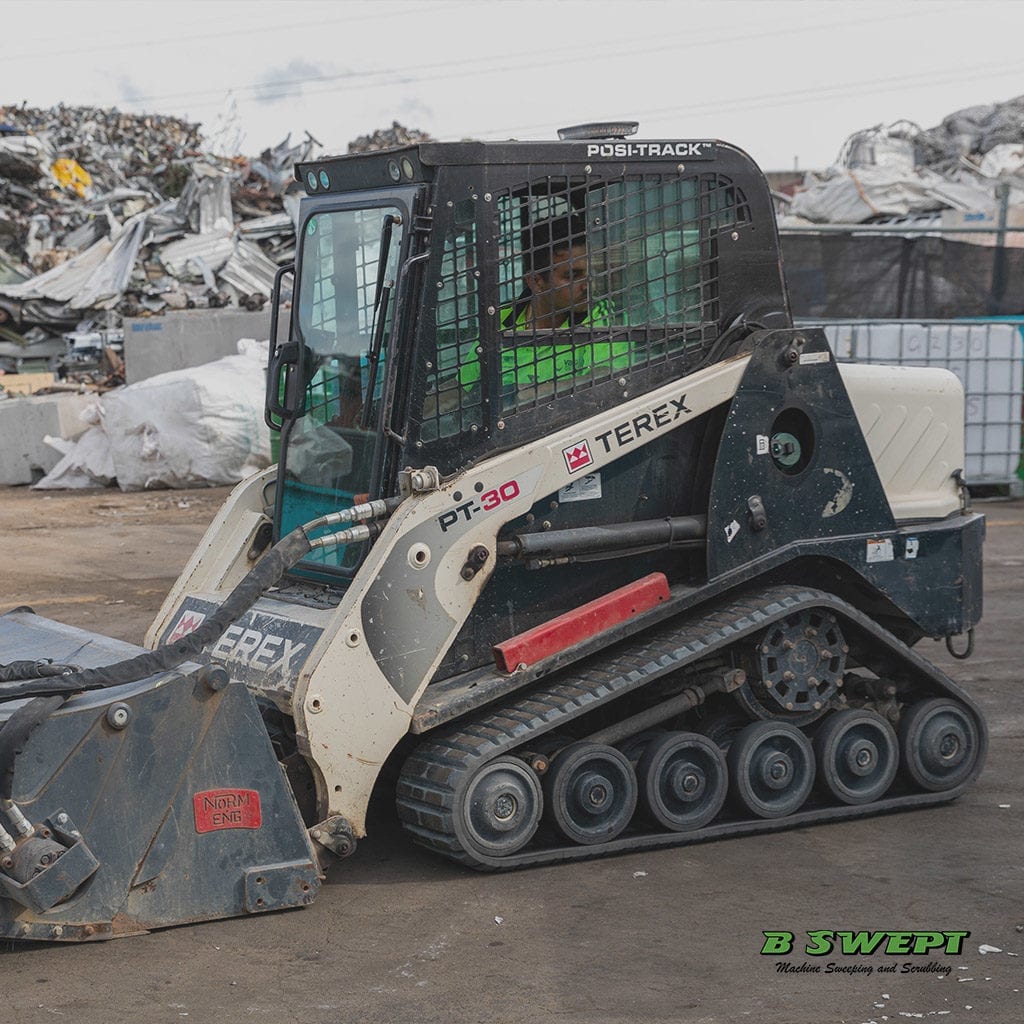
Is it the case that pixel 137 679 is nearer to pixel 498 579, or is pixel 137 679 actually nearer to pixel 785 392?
pixel 498 579

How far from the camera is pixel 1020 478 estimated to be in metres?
14.6

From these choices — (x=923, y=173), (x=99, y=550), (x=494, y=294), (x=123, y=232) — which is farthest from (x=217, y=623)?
(x=923, y=173)

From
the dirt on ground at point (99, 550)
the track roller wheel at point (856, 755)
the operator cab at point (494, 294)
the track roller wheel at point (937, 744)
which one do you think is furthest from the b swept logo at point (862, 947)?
the dirt on ground at point (99, 550)

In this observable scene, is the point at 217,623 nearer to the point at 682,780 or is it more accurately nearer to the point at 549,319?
the point at 549,319

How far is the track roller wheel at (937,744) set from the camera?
6.11 m

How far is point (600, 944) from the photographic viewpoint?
15.6ft

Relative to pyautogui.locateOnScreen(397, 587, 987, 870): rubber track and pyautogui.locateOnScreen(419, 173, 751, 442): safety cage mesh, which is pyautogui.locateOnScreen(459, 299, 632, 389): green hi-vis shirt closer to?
pyautogui.locateOnScreen(419, 173, 751, 442): safety cage mesh

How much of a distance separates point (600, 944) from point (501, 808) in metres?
0.67

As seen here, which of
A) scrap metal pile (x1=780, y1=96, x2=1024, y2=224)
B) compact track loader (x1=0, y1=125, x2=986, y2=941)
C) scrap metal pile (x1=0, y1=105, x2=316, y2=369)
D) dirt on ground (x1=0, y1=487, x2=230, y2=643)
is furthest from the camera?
scrap metal pile (x1=780, y1=96, x2=1024, y2=224)

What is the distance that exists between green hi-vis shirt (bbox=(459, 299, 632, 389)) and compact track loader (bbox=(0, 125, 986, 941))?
0.5 inches

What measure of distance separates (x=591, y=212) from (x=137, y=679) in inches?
91.9

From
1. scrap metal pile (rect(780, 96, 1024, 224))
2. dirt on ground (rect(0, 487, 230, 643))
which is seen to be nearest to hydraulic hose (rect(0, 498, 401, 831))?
dirt on ground (rect(0, 487, 230, 643))

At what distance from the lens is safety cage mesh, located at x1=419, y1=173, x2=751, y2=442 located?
544cm

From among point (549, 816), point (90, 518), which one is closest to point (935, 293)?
point (90, 518)
